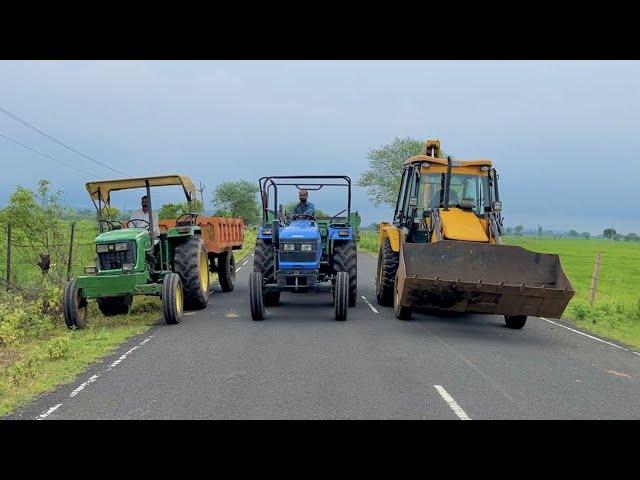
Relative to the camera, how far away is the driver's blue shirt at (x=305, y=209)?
570 inches

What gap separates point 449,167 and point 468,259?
2.60 metres

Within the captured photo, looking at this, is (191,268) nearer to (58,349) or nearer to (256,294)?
(256,294)

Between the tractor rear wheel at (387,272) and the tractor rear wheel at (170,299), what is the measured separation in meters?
4.57

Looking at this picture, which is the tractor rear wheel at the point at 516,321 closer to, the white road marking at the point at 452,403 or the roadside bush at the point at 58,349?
the white road marking at the point at 452,403

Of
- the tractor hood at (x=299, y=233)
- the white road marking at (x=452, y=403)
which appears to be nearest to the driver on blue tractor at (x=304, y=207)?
the tractor hood at (x=299, y=233)

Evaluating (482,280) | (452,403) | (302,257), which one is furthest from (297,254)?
(452,403)

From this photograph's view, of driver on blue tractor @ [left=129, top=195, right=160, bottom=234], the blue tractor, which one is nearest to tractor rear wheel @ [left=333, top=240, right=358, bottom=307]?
the blue tractor

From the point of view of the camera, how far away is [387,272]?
13.4 m

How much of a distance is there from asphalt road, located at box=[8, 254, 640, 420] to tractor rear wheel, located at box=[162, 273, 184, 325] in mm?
208

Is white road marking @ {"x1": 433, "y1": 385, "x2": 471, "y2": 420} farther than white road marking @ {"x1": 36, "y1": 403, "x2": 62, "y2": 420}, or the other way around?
white road marking @ {"x1": 433, "y1": 385, "x2": 471, "y2": 420}

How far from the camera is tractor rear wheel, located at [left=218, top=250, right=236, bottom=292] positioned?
16.9 meters

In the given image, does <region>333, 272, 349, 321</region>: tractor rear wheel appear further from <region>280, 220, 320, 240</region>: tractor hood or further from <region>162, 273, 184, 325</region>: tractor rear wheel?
<region>162, 273, 184, 325</region>: tractor rear wheel

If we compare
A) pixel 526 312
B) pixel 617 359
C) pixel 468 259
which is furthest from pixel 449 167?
pixel 617 359

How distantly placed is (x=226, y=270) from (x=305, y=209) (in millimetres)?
3635
